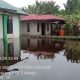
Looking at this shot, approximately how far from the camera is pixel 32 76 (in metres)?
7.74

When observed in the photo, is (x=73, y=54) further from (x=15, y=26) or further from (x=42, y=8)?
(x=42, y=8)

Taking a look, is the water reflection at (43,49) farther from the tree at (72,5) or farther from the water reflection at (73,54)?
the tree at (72,5)

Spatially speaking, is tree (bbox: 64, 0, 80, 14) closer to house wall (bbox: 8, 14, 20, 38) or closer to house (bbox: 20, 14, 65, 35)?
house (bbox: 20, 14, 65, 35)

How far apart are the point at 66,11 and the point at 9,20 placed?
39.3 metres

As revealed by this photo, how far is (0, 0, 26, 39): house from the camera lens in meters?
21.1

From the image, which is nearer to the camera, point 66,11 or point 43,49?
point 43,49

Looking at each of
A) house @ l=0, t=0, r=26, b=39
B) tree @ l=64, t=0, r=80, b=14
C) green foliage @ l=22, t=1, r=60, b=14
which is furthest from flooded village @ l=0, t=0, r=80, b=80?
tree @ l=64, t=0, r=80, b=14

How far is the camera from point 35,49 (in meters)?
16.4

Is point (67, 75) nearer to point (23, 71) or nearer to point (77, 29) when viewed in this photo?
point (23, 71)

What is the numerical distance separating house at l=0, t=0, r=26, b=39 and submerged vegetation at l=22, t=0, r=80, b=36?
427 inches

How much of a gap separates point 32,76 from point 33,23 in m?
24.3

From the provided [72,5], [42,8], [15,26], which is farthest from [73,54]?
[72,5]

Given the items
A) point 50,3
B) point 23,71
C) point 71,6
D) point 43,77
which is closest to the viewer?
point 43,77

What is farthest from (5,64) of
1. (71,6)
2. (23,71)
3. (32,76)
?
(71,6)
